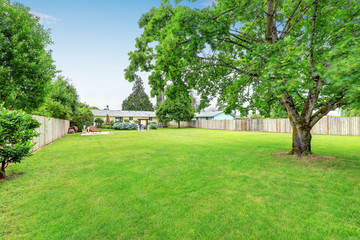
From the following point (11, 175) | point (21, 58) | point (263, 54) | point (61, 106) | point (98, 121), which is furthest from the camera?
point (98, 121)

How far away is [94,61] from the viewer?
19953 millimetres

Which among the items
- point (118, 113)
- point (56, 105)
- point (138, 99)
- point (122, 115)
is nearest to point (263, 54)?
point (56, 105)

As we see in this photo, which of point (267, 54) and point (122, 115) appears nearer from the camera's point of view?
point (267, 54)

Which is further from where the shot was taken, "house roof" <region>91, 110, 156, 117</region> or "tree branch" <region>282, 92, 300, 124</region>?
"house roof" <region>91, 110, 156, 117</region>

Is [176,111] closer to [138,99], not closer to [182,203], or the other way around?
[138,99]

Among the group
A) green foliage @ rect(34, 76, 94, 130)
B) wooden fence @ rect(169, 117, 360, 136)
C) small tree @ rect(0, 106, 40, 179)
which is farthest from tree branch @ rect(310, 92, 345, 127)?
wooden fence @ rect(169, 117, 360, 136)

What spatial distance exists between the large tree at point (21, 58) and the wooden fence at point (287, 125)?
972 inches

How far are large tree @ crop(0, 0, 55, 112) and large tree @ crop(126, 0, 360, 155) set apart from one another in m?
8.06

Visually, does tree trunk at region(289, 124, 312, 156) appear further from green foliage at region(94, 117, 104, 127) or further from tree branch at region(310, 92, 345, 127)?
green foliage at region(94, 117, 104, 127)

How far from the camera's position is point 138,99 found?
66938 millimetres

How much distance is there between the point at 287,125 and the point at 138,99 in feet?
183

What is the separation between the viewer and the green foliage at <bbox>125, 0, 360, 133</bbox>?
14.1ft

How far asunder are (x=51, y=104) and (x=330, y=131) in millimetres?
29496

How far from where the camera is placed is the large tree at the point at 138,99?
66.6m
